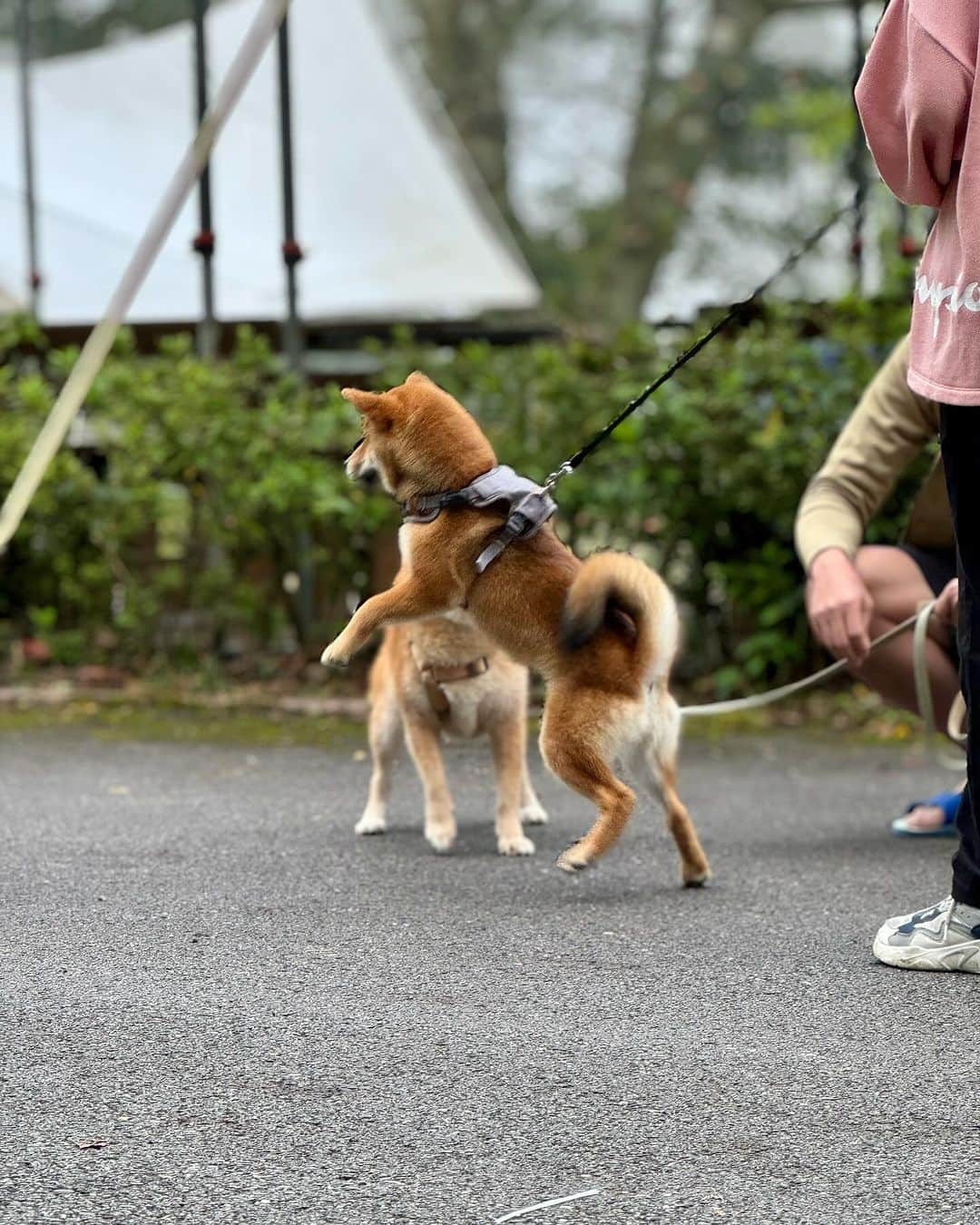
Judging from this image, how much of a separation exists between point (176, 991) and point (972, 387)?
1.69 meters

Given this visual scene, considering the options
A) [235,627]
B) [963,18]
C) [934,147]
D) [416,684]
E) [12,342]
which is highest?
[963,18]

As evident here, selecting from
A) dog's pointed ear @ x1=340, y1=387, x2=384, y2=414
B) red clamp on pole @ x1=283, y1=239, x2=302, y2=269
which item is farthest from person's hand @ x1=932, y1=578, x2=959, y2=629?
red clamp on pole @ x1=283, y1=239, x2=302, y2=269

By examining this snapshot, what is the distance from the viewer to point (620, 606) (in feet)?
11.1

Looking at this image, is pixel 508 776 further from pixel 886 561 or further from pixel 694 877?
pixel 886 561

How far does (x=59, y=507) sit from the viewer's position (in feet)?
21.2

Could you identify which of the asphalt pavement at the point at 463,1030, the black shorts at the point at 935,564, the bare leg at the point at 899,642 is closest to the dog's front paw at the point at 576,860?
the asphalt pavement at the point at 463,1030

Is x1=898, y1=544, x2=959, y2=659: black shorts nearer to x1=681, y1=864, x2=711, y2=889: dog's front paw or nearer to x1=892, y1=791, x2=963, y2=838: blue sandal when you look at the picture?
x1=892, y1=791, x2=963, y2=838: blue sandal

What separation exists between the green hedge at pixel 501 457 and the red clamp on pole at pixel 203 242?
1.81ft

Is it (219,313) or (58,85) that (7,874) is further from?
(58,85)

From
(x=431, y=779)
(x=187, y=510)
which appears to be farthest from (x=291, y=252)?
(x=431, y=779)

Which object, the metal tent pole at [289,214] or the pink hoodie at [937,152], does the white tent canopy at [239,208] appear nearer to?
the metal tent pole at [289,214]

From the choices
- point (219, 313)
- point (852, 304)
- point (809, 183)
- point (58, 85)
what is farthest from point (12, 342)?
point (809, 183)

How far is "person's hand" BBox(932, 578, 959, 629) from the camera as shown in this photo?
377 cm

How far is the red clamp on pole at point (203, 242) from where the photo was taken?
6.87m
